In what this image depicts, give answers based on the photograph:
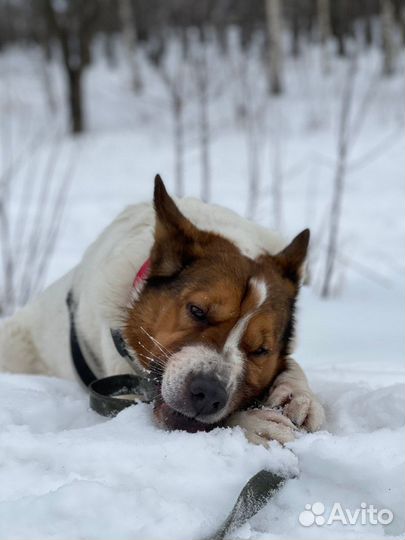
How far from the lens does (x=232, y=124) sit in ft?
63.8

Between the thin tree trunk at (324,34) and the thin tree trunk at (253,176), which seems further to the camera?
→ the thin tree trunk at (324,34)

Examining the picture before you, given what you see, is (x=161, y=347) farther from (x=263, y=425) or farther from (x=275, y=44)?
(x=275, y=44)

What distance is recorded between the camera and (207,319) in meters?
2.68

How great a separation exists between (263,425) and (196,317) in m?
0.51

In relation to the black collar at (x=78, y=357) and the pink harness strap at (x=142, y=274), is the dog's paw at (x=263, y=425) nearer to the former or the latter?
the pink harness strap at (x=142, y=274)

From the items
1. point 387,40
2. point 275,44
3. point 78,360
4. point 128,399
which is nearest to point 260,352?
point 128,399

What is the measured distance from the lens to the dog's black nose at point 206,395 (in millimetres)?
2443

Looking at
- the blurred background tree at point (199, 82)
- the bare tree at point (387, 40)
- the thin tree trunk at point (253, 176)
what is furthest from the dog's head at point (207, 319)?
A: the bare tree at point (387, 40)

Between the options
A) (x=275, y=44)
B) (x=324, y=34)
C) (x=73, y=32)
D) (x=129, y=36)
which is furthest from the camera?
(x=129, y=36)

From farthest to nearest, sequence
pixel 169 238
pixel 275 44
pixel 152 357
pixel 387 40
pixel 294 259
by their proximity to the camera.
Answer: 1. pixel 387 40
2. pixel 275 44
3. pixel 294 259
4. pixel 169 238
5. pixel 152 357

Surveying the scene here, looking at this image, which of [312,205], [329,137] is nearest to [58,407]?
[312,205]

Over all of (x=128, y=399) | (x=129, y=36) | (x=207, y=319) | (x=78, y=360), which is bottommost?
(x=78, y=360)

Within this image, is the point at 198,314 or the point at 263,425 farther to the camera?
the point at 198,314

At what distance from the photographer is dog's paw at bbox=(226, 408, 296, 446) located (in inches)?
91.7
